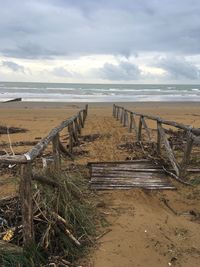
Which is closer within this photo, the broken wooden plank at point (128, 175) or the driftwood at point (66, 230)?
the driftwood at point (66, 230)

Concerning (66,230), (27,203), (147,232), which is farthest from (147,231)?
(27,203)

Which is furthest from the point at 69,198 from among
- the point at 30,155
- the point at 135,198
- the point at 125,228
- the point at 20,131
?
the point at 20,131

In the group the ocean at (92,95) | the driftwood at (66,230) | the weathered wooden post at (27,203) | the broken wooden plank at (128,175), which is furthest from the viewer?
the ocean at (92,95)

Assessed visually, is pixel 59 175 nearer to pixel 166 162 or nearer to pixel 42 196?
A: pixel 42 196

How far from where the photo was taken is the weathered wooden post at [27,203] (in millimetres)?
3814

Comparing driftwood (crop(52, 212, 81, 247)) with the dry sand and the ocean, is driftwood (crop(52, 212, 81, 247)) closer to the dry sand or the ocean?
the dry sand

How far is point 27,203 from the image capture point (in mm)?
3855

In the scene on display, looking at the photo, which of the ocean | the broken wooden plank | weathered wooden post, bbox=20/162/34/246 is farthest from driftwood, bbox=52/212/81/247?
the ocean

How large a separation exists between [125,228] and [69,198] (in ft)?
2.60

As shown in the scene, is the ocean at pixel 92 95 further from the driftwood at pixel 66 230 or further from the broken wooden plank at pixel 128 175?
the driftwood at pixel 66 230

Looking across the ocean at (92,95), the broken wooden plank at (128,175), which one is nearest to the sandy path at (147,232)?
the broken wooden plank at (128,175)

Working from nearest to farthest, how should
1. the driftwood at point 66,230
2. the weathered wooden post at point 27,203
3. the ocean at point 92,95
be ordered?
the weathered wooden post at point 27,203 → the driftwood at point 66,230 → the ocean at point 92,95

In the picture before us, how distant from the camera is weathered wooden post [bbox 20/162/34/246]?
3814mm

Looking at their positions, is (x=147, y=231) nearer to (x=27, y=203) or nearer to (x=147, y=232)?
(x=147, y=232)
